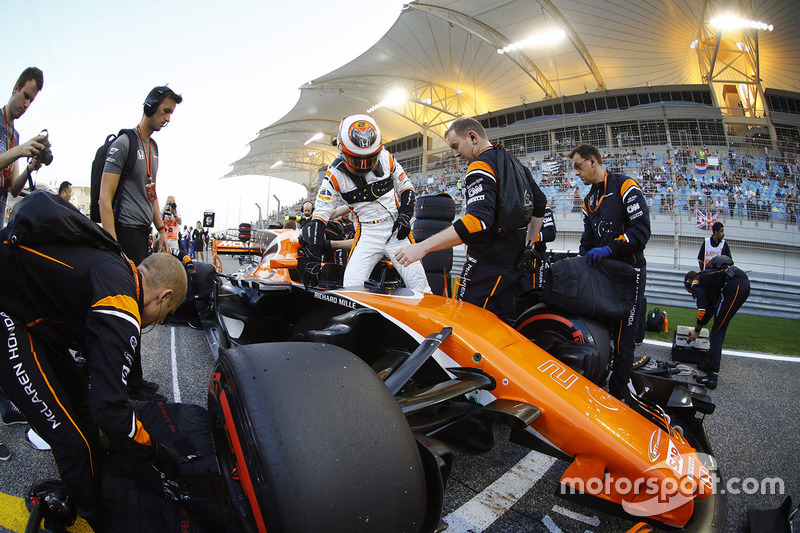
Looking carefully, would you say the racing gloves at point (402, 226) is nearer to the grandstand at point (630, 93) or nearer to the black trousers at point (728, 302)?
the black trousers at point (728, 302)

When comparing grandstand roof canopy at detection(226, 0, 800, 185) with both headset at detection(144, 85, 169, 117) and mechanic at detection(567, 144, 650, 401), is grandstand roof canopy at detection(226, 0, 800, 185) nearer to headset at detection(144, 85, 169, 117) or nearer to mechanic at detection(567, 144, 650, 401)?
mechanic at detection(567, 144, 650, 401)

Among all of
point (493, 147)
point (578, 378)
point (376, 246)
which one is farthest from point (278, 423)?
point (376, 246)

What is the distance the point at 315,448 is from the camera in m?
0.90

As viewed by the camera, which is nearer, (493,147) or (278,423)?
(278,423)

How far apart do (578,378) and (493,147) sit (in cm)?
140

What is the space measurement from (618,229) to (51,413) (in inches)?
125

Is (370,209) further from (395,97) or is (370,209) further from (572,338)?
(395,97)

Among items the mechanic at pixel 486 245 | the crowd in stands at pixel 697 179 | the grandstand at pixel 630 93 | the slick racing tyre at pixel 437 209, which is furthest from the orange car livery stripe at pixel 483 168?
the crowd in stands at pixel 697 179

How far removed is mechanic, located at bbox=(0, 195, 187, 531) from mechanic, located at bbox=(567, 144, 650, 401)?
2239 mm

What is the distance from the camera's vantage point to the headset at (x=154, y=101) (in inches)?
101

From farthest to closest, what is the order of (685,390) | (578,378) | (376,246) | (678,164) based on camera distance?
(678,164), (376,246), (685,390), (578,378)

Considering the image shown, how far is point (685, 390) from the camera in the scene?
5.43 ft

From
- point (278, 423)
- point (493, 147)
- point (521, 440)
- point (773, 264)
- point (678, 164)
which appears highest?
point (678, 164)

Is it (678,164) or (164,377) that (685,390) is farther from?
(678,164)
